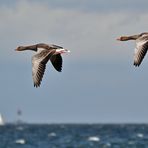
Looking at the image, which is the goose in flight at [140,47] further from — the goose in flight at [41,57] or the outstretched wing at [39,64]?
the outstretched wing at [39,64]

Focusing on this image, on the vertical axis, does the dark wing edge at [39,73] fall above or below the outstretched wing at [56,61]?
below

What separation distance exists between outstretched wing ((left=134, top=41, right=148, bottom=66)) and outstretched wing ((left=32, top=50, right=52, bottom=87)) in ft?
7.32

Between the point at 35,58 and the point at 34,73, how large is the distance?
1.44 ft

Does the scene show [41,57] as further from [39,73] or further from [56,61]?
[56,61]

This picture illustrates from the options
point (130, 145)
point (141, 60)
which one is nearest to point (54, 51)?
point (141, 60)

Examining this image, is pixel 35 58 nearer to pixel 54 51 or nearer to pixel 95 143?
pixel 54 51

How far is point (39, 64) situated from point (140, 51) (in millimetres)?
2763

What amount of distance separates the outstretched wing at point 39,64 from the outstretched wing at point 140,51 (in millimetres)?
2231

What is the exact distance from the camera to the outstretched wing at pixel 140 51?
73.1 feet

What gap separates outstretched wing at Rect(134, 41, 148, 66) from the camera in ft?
73.1

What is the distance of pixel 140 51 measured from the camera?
74.6ft

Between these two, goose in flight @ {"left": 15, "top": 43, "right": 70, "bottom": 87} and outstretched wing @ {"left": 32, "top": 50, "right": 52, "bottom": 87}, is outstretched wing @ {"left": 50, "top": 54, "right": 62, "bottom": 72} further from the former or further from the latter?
outstretched wing @ {"left": 32, "top": 50, "right": 52, "bottom": 87}

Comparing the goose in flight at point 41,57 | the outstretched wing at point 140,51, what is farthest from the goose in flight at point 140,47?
the goose in flight at point 41,57

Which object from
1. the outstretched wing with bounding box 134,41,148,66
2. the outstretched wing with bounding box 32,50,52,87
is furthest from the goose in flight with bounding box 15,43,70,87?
the outstretched wing with bounding box 134,41,148,66
